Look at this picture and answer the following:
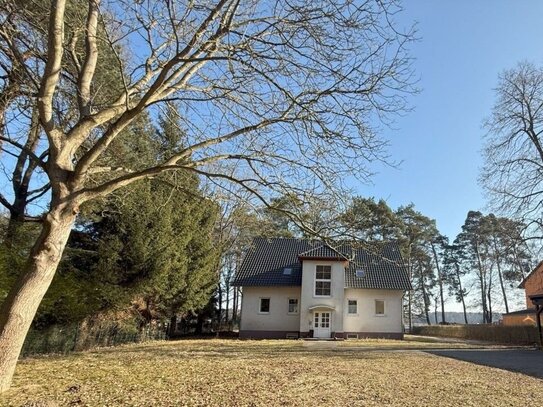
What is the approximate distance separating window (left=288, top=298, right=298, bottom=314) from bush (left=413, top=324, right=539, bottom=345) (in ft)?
42.7

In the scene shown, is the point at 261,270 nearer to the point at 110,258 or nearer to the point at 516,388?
the point at 110,258

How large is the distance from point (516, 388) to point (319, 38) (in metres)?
7.34

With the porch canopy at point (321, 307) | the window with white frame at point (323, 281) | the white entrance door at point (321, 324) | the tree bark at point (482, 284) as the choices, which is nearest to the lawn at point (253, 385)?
the porch canopy at point (321, 307)

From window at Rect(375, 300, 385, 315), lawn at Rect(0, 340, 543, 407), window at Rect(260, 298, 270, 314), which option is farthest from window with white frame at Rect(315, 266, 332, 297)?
lawn at Rect(0, 340, 543, 407)

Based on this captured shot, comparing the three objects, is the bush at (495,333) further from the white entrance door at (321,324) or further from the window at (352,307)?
the white entrance door at (321,324)

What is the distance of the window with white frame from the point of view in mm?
27625

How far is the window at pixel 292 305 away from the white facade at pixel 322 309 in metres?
0.10

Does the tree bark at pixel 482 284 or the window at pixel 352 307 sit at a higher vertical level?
the tree bark at pixel 482 284

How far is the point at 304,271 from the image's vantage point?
27859mm

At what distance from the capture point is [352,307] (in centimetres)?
2884

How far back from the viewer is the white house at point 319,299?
1072 inches

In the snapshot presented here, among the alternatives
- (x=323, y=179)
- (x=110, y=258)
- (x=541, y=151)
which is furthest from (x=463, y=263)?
(x=323, y=179)

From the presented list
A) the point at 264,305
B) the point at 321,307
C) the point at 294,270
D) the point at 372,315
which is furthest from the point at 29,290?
the point at 372,315

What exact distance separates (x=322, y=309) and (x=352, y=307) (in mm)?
2737
